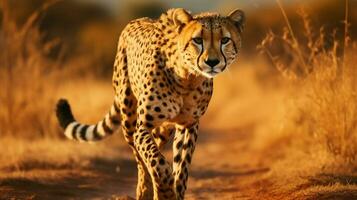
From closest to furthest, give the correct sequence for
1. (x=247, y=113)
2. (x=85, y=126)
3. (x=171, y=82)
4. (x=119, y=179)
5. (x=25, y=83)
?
(x=171, y=82)
(x=85, y=126)
(x=119, y=179)
(x=25, y=83)
(x=247, y=113)

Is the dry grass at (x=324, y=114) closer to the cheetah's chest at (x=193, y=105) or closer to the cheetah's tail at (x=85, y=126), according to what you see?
the cheetah's chest at (x=193, y=105)

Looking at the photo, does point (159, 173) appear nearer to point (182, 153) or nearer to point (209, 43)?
point (182, 153)

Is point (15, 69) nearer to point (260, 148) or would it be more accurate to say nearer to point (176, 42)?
point (260, 148)

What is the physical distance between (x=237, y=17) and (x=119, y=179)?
2831mm

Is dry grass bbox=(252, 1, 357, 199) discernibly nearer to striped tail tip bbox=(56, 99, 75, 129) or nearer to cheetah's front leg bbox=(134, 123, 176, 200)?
cheetah's front leg bbox=(134, 123, 176, 200)

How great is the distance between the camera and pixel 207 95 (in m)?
5.94

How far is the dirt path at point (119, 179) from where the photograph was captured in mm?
6848

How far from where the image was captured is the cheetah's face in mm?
5320

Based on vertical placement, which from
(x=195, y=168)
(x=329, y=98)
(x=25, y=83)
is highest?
(x=25, y=83)

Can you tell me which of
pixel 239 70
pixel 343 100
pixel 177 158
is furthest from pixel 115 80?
pixel 239 70

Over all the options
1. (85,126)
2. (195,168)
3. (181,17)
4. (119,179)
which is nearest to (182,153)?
(181,17)

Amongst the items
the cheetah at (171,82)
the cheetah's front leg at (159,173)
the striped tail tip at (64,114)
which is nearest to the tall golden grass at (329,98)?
Answer: the cheetah at (171,82)

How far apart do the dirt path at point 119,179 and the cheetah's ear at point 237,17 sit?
158cm

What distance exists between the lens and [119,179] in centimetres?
812
